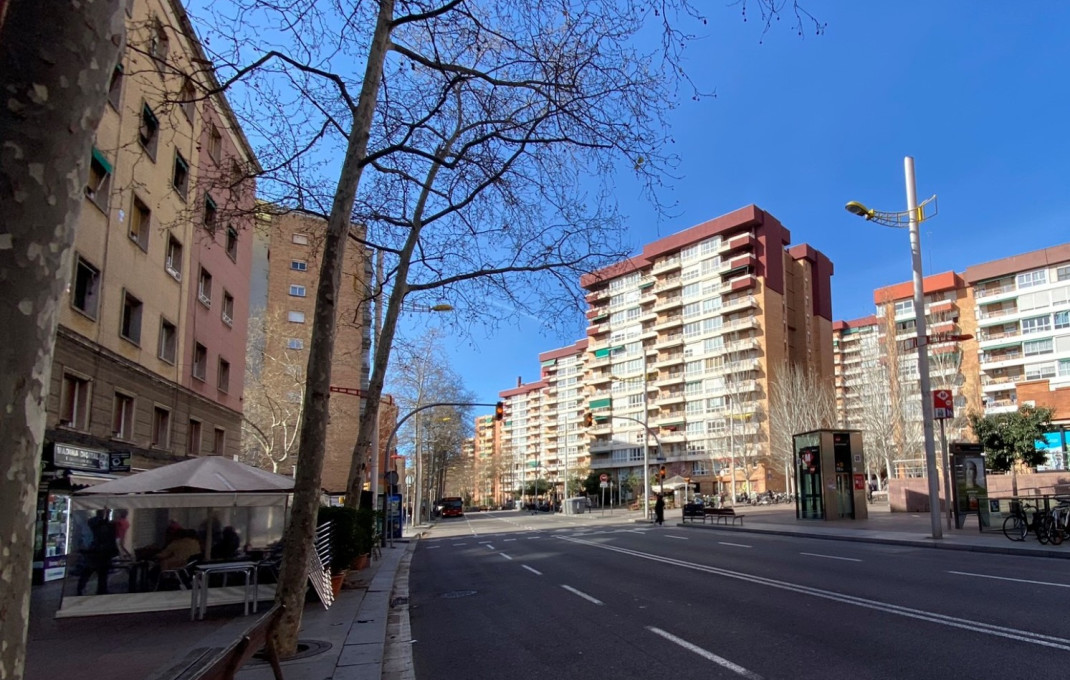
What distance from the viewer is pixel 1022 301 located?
75.2 meters

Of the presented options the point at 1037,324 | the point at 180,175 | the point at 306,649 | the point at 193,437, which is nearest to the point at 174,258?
the point at 180,175

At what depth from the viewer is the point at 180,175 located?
2145cm

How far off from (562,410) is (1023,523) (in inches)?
5048

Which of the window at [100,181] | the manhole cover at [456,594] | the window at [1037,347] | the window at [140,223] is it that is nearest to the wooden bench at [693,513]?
the manhole cover at [456,594]

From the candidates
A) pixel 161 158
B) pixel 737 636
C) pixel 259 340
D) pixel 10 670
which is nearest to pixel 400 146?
pixel 737 636

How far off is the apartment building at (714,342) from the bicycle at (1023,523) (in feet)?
164

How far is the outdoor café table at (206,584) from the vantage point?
10195 mm

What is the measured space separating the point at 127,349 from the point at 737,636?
54.2 feet

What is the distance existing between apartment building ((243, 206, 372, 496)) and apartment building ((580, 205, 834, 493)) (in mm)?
29551

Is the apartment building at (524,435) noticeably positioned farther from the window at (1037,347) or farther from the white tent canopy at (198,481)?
the white tent canopy at (198,481)

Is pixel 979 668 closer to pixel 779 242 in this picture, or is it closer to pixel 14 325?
pixel 14 325

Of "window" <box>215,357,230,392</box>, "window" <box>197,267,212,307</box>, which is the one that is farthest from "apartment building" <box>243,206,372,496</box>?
"window" <box>197,267,212,307</box>

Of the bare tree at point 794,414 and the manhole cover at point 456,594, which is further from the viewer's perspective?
the bare tree at point 794,414

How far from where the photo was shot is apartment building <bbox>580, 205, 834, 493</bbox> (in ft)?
254
